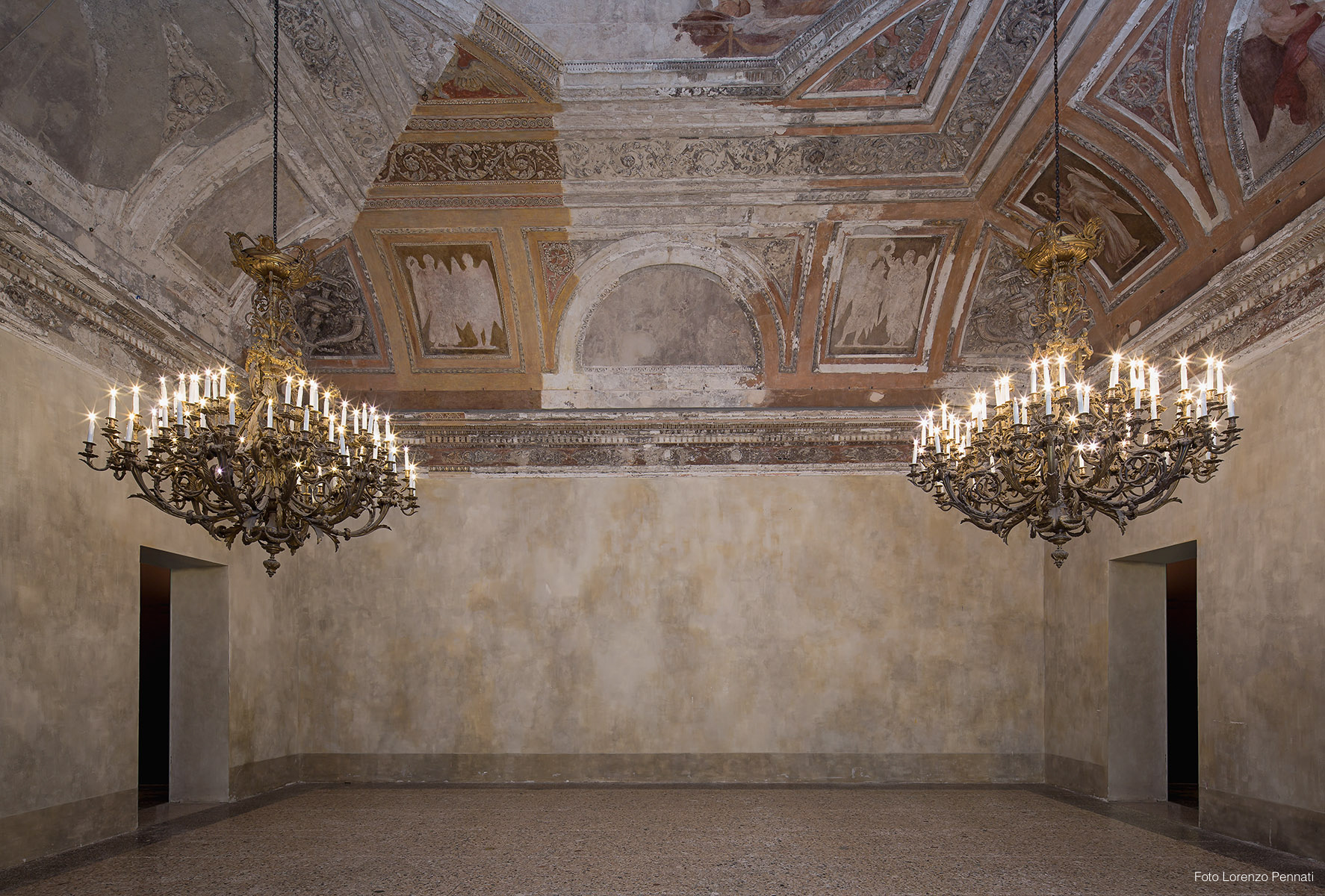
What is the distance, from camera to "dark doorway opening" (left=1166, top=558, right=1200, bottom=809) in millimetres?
11000

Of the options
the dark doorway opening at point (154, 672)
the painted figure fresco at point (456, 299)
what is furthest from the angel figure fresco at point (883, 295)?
the dark doorway opening at point (154, 672)

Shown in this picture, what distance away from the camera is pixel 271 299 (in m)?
5.50

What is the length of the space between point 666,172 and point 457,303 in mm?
2770

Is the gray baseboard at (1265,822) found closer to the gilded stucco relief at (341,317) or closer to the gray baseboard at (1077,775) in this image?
the gray baseboard at (1077,775)

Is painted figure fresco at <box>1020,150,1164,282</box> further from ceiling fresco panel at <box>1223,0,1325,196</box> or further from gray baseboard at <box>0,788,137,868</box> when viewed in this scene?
gray baseboard at <box>0,788,137,868</box>

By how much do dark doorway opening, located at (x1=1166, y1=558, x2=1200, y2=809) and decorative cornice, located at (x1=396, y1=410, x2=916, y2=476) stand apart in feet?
13.3

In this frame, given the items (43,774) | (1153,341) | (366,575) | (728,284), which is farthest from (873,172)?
(43,774)

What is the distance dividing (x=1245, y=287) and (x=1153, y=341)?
48.2 inches

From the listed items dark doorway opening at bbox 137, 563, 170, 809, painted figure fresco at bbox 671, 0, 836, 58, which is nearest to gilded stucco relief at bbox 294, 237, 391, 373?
dark doorway opening at bbox 137, 563, 170, 809

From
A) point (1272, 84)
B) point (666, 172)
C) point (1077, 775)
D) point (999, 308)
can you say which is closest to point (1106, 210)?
point (1272, 84)

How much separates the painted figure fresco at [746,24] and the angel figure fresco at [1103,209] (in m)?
→ 2.59

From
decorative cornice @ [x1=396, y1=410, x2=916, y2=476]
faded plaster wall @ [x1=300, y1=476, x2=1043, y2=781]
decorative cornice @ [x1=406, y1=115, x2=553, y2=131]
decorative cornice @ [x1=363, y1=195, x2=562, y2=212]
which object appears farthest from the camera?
decorative cornice @ [x1=396, y1=410, x2=916, y2=476]

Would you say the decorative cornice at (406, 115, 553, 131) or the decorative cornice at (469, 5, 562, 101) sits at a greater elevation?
the decorative cornice at (469, 5, 562, 101)

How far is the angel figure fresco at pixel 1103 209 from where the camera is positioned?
761 centimetres
